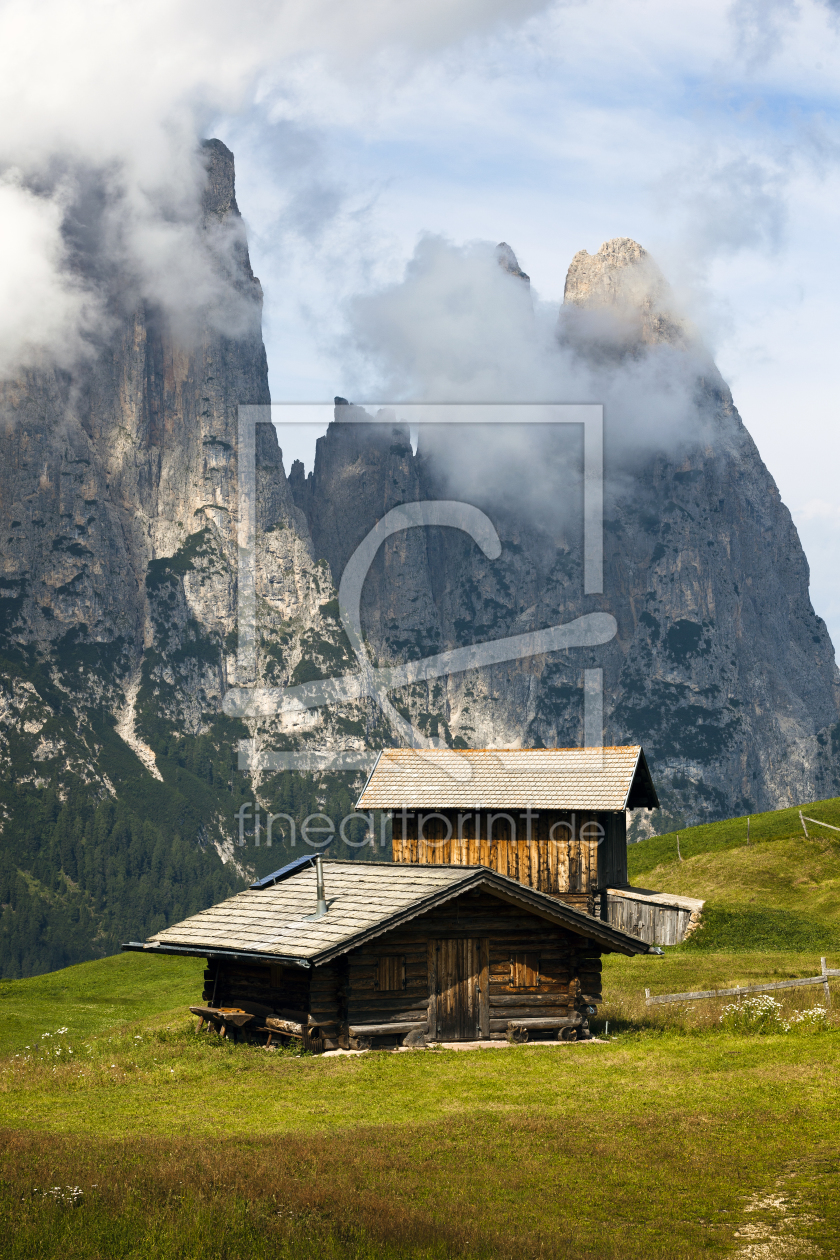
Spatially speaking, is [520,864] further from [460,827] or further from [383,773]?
[383,773]

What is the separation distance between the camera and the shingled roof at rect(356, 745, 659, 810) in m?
41.5

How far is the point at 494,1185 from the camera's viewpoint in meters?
13.9

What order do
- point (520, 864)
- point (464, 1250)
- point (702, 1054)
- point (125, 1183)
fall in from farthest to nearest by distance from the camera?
1. point (520, 864)
2. point (702, 1054)
3. point (125, 1183)
4. point (464, 1250)

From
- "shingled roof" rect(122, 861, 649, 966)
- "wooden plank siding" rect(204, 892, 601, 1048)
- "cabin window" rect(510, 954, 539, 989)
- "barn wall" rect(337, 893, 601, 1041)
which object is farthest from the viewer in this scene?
"cabin window" rect(510, 954, 539, 989)

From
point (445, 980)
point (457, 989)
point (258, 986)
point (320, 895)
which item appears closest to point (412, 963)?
point (445, 980)

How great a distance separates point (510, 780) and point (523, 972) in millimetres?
16445

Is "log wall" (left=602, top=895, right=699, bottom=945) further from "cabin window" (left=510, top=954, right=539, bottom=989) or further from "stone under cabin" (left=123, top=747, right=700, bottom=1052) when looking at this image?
"cabin window" (left=510, top=954, right=539, bottom=989)

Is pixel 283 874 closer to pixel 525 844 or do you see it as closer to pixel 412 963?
pixel 412 963

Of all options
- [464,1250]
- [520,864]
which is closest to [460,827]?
[520,864]

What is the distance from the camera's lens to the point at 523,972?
2653cm

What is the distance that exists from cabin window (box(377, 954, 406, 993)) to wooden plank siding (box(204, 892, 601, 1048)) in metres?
A: 0.02

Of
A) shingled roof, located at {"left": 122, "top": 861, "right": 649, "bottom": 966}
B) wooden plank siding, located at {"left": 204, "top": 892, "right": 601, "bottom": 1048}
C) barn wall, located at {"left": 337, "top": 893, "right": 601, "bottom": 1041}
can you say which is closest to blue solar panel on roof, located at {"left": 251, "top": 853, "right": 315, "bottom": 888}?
shingled roof, located at {"left": 122, "top": 861, "right": 649, "bottom": 966}

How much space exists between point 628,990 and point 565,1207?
21.0 metres

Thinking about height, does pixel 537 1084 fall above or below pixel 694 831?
below
